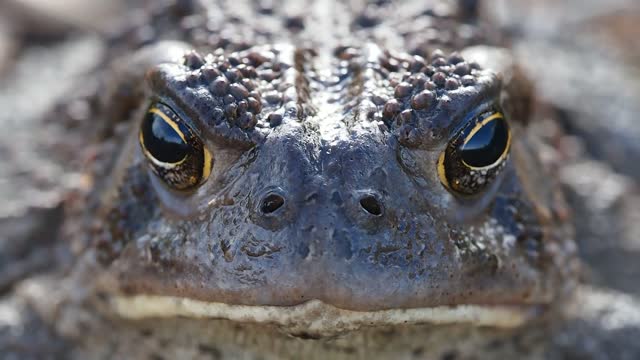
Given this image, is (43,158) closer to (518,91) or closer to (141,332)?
(141,332)

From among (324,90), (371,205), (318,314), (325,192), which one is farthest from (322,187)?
(324,90)

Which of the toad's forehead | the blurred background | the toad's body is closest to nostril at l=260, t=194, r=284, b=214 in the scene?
the toad's body

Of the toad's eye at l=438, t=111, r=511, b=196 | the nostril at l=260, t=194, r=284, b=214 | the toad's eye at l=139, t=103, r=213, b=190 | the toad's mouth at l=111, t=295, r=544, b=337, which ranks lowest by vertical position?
the toad's mouth at l=111, t=295, r=544, b=337

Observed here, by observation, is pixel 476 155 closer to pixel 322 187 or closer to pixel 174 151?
pixel 322 187

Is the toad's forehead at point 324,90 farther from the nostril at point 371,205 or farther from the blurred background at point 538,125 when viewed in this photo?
the blurred background at point 538,125

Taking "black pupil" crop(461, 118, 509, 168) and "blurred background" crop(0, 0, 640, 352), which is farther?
"blurred background" crop(0, 0, 640, 352)

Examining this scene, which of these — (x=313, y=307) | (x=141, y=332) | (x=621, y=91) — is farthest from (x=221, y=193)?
(x=621, y=91)

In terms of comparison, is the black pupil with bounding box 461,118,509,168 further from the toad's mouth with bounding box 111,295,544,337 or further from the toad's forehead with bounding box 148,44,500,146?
the toad's mouth with bounding box 111,295,544,337
